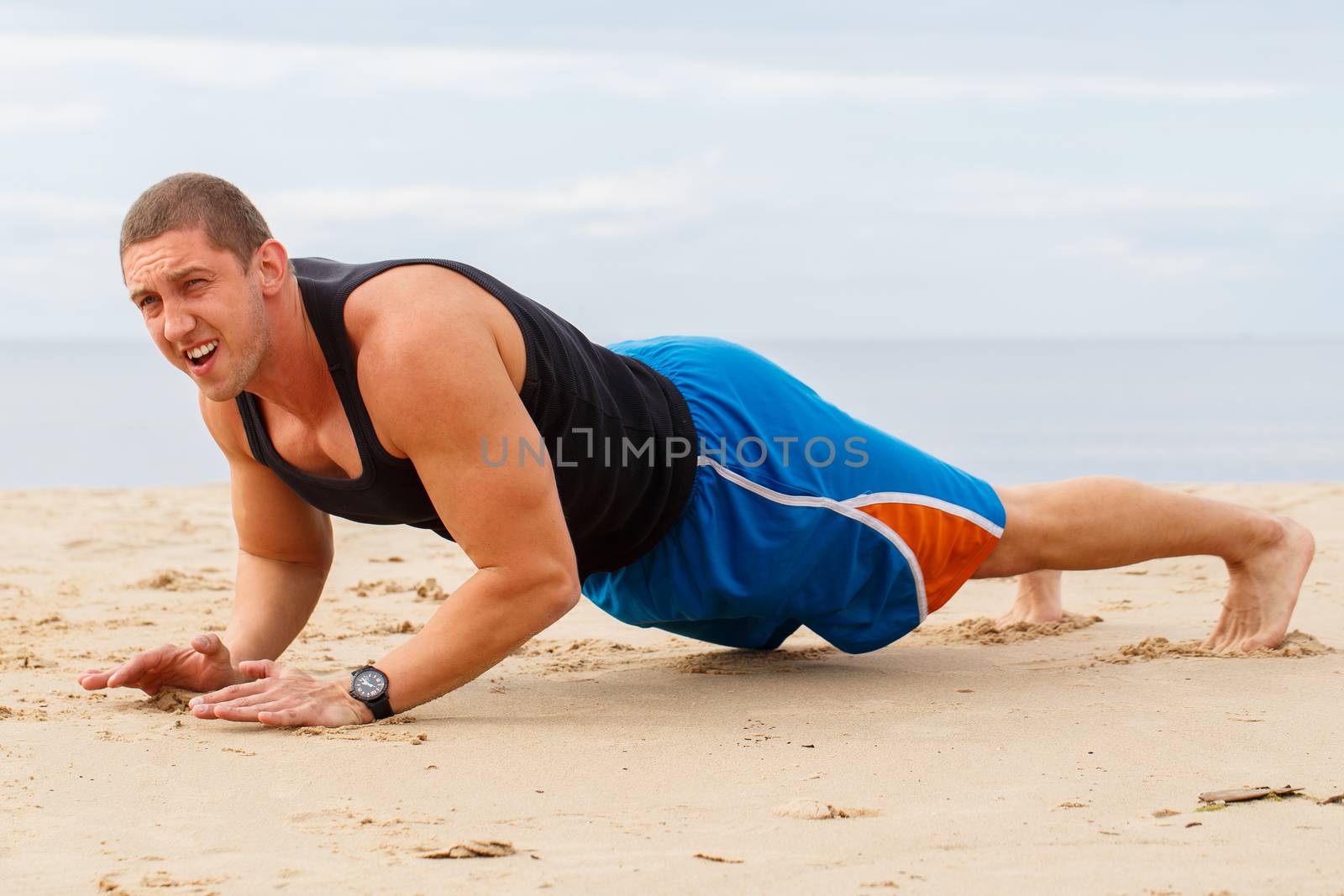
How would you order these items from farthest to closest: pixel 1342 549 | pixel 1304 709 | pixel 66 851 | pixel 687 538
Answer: pixel 1342 549
pixel 687 538
pixel 1304 709
pixel 66 851

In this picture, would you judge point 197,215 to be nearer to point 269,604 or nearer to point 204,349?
point 204,349

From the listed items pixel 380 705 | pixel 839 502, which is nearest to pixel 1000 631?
pixel 839 502

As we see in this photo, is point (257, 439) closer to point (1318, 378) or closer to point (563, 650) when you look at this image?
point (563, 650)

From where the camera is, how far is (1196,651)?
3488 mm

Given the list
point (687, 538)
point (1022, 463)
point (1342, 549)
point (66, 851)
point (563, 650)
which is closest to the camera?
point (66, 851)

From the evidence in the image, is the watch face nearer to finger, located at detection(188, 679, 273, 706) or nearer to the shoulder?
finger, located at detection(188, 679, 273, 706)

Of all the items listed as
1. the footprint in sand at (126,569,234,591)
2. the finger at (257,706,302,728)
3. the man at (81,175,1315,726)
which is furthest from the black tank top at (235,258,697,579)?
the footprint in sand at (126,569,234,591)

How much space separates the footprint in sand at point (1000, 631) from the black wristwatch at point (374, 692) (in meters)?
1.76

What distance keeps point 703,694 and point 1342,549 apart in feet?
10.9

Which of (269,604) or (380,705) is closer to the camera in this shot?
(380,705)

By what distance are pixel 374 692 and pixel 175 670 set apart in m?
0.51

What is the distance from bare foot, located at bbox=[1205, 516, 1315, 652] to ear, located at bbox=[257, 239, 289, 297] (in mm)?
2475

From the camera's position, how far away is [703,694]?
10.3 ft

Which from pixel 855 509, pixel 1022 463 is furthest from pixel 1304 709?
pixel 1022 463
